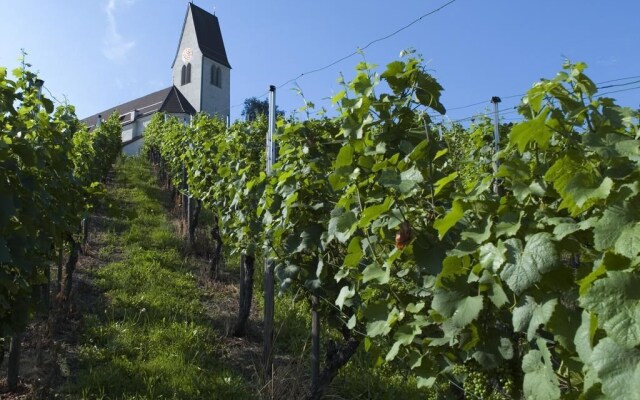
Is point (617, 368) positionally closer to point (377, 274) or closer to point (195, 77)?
point (377, 274)

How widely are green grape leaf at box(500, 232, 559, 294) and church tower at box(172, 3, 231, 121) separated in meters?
44.2

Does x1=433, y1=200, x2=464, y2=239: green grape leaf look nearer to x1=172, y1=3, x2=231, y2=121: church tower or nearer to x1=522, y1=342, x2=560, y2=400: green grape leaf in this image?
x1=522, y1=342, x2=560, y2=400: green grape leaf

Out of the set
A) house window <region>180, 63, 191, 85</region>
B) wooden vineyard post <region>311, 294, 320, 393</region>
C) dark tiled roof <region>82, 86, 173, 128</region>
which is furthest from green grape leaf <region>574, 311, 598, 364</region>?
house window <region>180, 63, 191, 85</region>

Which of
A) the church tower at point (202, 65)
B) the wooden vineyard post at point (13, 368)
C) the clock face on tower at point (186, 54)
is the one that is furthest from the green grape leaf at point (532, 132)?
the clock face on tower at point (186, 54)

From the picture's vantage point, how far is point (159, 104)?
4509 centimetres

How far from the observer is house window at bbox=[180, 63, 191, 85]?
46.4 meters

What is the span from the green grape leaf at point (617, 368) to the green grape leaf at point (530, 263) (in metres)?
0.27

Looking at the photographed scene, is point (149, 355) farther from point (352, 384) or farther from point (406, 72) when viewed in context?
point (406, 72)

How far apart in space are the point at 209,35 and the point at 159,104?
777cm

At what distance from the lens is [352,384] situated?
4.29 m

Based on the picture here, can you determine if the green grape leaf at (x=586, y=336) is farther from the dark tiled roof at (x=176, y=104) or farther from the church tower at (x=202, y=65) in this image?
the church tower at (x=202, y=65)

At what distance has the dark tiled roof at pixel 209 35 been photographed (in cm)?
4603

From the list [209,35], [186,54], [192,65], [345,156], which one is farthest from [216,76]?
[345,156]

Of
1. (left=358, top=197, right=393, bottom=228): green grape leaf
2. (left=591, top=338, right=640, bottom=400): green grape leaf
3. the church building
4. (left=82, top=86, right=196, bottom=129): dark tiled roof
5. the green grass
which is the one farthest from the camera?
the church building
